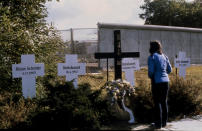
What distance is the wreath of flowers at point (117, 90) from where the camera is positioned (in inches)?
260

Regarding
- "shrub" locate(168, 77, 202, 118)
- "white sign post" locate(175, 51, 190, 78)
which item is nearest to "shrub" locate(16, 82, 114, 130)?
"shrub" locate(168, 77, 202, 118)

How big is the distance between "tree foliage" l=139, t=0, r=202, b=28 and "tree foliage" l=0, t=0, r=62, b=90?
3349 centimetres

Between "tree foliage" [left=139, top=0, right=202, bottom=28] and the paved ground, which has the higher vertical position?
"tree foliage" [left=139, top=0, right=202, bottom=28]

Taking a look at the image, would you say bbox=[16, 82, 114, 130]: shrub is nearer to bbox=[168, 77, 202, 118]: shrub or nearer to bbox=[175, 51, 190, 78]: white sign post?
bbox=[168, 77, 202, 118]: shrub

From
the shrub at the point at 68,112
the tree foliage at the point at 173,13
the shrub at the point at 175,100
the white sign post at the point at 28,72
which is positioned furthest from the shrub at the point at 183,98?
the tree foliage at the point at 173,13

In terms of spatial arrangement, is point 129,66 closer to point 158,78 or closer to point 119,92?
point 119,92

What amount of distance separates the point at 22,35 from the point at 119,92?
3130 mm

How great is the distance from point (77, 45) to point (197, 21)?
29.0 meters

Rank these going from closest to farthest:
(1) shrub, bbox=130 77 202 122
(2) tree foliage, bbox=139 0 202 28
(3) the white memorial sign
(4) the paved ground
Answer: (4) the paved ground < (1) shrub, bbox=130 77 202 122 < (3) the white memorial sign < (2) tree foliage, bbox=139 0 202 28

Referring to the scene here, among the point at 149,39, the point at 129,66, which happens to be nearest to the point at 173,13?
the point at 149,39

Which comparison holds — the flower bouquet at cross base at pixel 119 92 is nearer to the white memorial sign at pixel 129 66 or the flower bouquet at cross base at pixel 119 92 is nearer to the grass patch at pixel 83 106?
the grass patch at pixel 83 106

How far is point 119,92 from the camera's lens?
264 inches

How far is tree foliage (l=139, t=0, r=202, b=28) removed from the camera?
39856 mm

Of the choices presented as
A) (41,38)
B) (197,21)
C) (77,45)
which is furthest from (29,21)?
(197,21)
